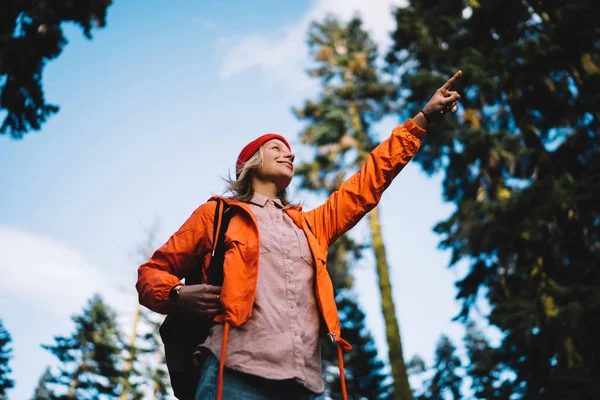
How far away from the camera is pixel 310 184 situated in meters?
16.6

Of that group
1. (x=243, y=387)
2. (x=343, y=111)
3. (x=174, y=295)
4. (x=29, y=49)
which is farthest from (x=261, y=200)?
(x=343, y=111)

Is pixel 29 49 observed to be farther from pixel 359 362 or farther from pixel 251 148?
pixel 359 362

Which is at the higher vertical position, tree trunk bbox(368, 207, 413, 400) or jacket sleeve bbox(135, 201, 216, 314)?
tree trunk bbox(368, 207, 413, 400)

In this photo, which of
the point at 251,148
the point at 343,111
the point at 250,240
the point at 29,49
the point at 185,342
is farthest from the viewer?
the point at 343,111

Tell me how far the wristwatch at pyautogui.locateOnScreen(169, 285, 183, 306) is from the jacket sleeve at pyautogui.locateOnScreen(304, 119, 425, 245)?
3.08ft

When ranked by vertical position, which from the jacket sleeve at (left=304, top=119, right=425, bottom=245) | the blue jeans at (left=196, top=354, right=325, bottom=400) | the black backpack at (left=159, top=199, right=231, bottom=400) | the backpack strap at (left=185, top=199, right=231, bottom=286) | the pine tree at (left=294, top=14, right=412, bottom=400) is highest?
the pine tree at (left=294, top=14, right=412, bottom=400)

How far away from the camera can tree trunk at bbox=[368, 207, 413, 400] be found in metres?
10.4

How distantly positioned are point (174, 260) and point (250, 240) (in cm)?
45

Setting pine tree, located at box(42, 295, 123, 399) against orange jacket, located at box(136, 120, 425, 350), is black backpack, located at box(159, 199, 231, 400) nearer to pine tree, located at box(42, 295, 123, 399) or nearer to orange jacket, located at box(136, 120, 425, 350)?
orange jacket, located at box(136, 120, 425, 350)

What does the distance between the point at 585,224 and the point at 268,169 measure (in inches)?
325

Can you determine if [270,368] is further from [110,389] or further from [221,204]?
[110,389]

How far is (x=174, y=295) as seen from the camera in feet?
7.42

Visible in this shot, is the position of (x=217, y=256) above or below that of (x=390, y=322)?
below

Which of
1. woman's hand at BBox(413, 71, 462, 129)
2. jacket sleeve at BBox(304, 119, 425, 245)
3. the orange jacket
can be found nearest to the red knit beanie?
the orange jacket
